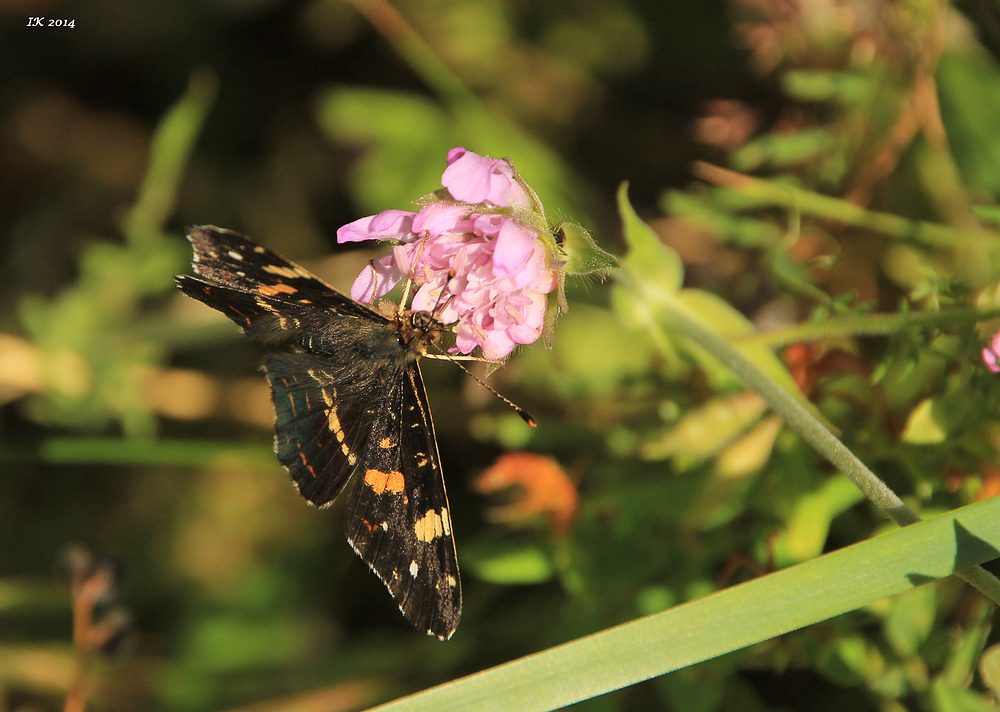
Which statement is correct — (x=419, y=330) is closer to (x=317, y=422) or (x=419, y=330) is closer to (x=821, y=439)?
(x=317, y=422)

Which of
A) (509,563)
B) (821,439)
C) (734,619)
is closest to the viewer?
(734,619)

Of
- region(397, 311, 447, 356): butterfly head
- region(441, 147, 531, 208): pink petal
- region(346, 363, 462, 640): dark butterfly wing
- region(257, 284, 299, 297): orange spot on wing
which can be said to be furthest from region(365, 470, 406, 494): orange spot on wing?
region(441, 147, 531, 208): pink petal

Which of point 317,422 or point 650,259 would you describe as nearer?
point 317,422

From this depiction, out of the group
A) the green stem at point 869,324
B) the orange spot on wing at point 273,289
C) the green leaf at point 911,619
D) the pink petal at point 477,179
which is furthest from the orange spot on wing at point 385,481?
the green leaf at point 911,619

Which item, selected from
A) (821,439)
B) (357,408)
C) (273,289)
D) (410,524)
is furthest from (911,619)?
(273,289)

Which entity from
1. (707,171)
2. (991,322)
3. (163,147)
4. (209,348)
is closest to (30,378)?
(209,348)

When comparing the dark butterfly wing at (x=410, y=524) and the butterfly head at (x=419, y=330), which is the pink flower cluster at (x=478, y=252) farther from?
the dark butterfly wing at (x=410, y=524)

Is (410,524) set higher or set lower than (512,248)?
lower
